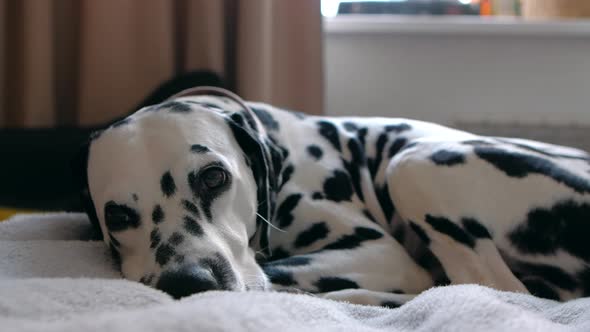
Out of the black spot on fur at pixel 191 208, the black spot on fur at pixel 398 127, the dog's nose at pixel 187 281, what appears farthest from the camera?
the black spot on fur at pixel 398 127

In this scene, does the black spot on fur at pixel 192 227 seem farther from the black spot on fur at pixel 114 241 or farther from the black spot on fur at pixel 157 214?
the black spot on fur at pixel 114 241

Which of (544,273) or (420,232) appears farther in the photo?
(420,232)

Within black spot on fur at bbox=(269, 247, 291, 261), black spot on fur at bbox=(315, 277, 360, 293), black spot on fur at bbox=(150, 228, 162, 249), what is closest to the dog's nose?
black spot on fur at bbox=(150, 228, 162, 249)

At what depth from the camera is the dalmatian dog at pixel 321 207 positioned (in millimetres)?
1555

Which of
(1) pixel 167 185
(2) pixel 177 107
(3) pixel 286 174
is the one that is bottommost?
(3) pixel 286 174

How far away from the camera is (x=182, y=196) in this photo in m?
1.57

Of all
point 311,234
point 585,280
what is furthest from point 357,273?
point 585,280

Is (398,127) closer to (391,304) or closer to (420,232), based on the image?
(420,232)

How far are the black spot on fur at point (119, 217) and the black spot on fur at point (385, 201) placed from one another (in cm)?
78

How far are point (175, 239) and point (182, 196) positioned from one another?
0.13m

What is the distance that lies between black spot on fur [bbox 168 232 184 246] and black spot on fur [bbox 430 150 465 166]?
2.53 feet

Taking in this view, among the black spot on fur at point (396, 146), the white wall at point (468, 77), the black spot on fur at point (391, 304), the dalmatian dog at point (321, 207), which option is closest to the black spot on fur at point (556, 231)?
the dalmatian dog at point (321, 207)

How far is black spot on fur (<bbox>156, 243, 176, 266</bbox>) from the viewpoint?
1.43 meters

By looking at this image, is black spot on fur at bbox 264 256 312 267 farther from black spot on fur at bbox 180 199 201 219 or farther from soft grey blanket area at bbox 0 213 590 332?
soft grey blanket area at bbox 0 213 590 332
